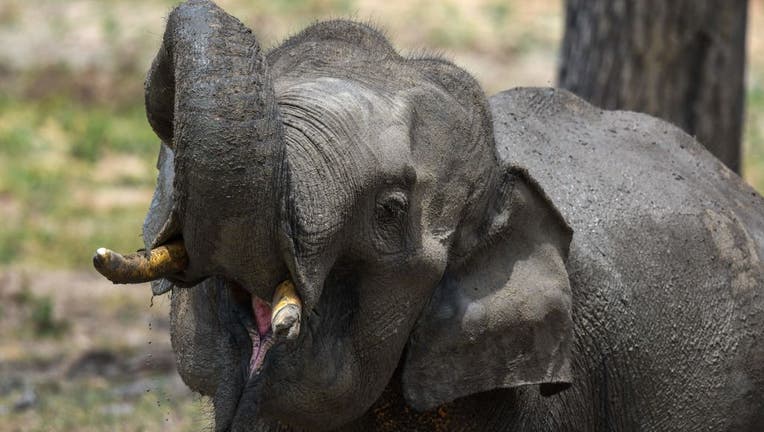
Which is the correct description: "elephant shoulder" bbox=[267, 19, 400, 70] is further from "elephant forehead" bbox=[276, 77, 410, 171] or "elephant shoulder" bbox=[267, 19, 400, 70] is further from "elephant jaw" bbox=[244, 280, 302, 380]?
"elephant jaw" bbox=[244, 280, 302, 380]

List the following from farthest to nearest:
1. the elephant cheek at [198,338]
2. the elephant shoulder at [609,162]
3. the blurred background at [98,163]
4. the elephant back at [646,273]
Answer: the blurred background at [98,163]
the elephant shoulder at [609,162]
the elephant back at [646,273]
the elephant cheek at [198,338]

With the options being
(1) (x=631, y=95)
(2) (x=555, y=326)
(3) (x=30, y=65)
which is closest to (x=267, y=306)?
(2) (x=555, y=326)

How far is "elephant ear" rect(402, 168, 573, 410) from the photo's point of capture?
160 inches

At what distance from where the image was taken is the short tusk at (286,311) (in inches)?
128

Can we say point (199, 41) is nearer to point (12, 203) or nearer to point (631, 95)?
point (631, 95)

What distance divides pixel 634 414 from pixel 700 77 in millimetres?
3352

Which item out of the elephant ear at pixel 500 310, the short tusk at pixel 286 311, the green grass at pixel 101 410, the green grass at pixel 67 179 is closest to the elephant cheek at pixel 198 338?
the short tusk at pixel 286 311

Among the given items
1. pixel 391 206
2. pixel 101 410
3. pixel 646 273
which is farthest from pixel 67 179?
pixel 391 206

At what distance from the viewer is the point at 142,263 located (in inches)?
130

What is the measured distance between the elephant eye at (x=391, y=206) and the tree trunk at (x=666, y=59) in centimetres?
412

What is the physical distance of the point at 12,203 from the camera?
1262cm

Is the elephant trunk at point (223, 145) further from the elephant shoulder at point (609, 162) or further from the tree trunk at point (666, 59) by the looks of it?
the tree trunk at point (666, 59)

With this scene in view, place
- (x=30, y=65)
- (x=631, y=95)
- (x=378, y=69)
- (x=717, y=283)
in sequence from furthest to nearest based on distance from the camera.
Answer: (x=30, y=65), (x=631, y=95), (x=717, y=283), (x=378, y=69)

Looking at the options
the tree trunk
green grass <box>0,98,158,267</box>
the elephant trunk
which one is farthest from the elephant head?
green grass <box>0,98,158,267</box>
